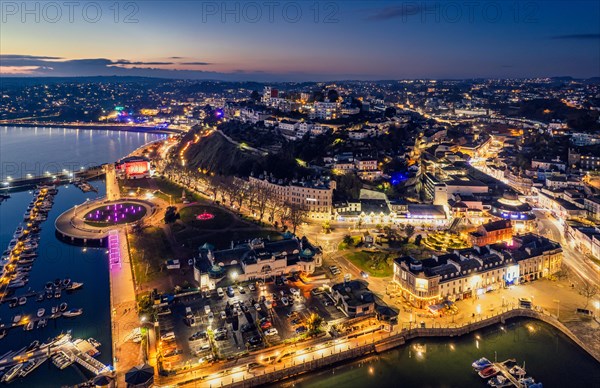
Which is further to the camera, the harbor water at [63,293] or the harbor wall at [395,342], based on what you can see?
the harbor water at [63,293]

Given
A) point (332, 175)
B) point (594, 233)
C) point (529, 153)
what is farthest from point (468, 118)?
point (594, 233)

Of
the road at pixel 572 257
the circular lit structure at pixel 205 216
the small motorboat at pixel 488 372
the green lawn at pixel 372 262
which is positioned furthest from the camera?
the circular lit structure at pixel 205 216

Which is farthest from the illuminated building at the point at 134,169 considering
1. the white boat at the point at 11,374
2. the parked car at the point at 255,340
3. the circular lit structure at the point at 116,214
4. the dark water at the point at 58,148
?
the parked car at the point at 255,340

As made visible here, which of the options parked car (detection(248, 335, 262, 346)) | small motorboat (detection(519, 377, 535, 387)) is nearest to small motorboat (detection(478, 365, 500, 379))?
small motorboat (detection(519, 377, 535, 387))

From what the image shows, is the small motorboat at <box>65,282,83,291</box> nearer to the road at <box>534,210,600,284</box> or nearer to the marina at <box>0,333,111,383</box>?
the marina at <box>0,333,111,383</box>

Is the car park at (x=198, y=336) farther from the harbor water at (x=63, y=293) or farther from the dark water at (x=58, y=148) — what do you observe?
the dark water at (x=58, y=148)

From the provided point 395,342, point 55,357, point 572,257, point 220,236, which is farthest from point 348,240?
point 55,357

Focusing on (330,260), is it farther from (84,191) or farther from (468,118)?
(468,118)
